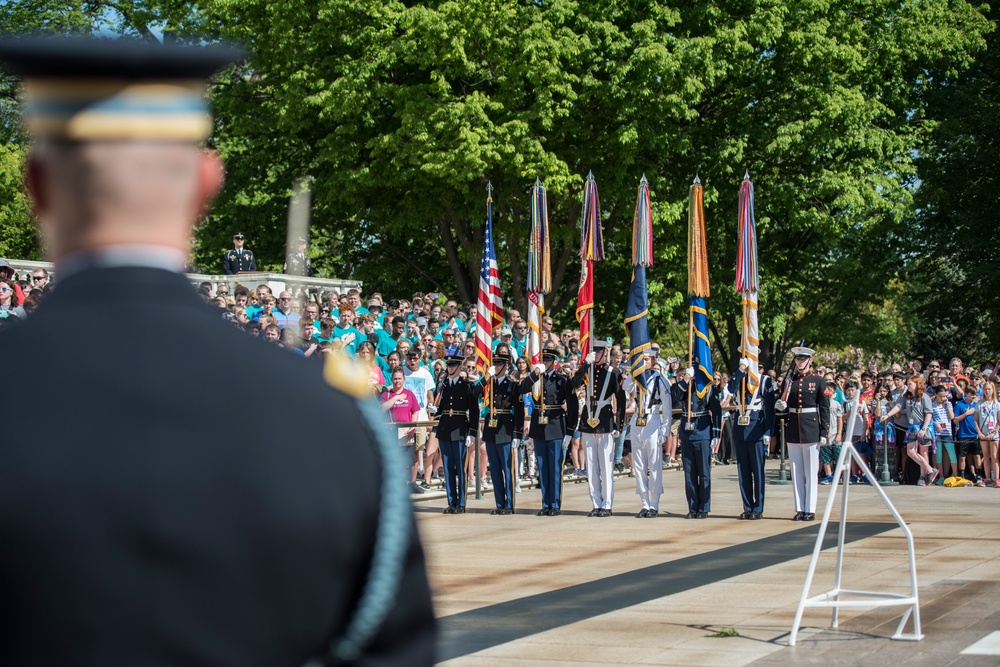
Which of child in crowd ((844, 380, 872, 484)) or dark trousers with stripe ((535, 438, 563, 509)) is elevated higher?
child in crowd ((844, 380, 872, 484))

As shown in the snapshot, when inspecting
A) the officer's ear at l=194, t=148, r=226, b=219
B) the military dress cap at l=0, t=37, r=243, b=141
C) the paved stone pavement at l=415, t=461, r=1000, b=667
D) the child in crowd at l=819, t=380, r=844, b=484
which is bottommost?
the paved stone pavement at l=415, t=461, r=1000, b=667

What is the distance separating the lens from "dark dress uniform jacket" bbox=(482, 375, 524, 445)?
1816cm

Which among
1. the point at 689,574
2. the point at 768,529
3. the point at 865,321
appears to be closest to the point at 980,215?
the point at 865,321

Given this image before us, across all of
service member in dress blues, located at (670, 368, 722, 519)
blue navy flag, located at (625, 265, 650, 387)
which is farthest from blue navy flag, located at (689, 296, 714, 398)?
blue navy flag, located at (625, 265, 650, 387)

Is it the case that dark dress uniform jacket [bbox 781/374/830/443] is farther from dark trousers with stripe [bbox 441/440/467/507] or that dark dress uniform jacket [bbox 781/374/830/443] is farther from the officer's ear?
the officer's ear

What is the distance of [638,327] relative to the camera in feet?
61.5

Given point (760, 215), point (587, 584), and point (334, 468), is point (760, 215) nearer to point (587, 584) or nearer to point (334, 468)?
point (587, 584)

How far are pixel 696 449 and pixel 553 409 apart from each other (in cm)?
191

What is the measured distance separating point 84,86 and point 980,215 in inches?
1419

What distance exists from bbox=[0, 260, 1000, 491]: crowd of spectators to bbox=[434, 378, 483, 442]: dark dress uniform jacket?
42cm

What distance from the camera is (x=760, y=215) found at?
110 feet

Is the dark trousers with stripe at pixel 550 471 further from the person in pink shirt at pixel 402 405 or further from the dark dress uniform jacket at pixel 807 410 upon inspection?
the dark dress uniform jacket at pixel 807 410

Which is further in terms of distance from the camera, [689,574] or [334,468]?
[689,574]

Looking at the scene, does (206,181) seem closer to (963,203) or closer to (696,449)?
(696,449)
